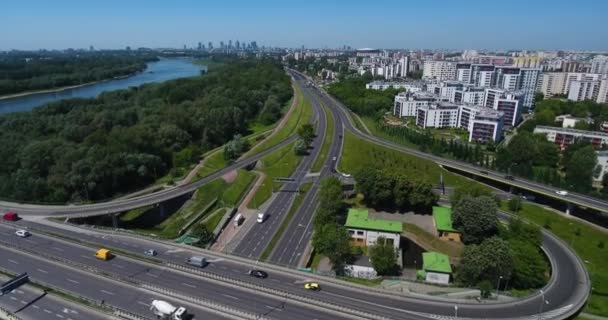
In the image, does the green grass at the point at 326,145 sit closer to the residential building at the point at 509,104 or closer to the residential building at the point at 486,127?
the residential building at the point at 486,127

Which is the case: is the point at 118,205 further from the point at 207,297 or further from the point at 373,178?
the point at 373,178

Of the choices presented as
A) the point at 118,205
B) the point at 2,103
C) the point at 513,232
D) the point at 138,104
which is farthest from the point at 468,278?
the point at 2,103

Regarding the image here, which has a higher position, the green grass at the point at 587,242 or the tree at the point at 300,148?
the tree at the point at 300,148

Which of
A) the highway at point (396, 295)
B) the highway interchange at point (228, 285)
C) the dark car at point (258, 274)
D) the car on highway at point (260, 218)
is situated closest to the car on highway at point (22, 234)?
the highway interchange at point (228, 285)

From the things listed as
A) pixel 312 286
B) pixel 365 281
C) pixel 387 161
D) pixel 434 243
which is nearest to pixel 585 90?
pixel 387 161

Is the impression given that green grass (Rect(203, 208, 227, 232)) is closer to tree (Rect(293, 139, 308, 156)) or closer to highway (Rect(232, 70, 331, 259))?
highway (Rect(232, 70, 331, 259))

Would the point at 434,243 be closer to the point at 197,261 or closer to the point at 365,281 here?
the point at 365,281

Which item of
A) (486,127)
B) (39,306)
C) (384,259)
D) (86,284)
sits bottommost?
(384,259)
